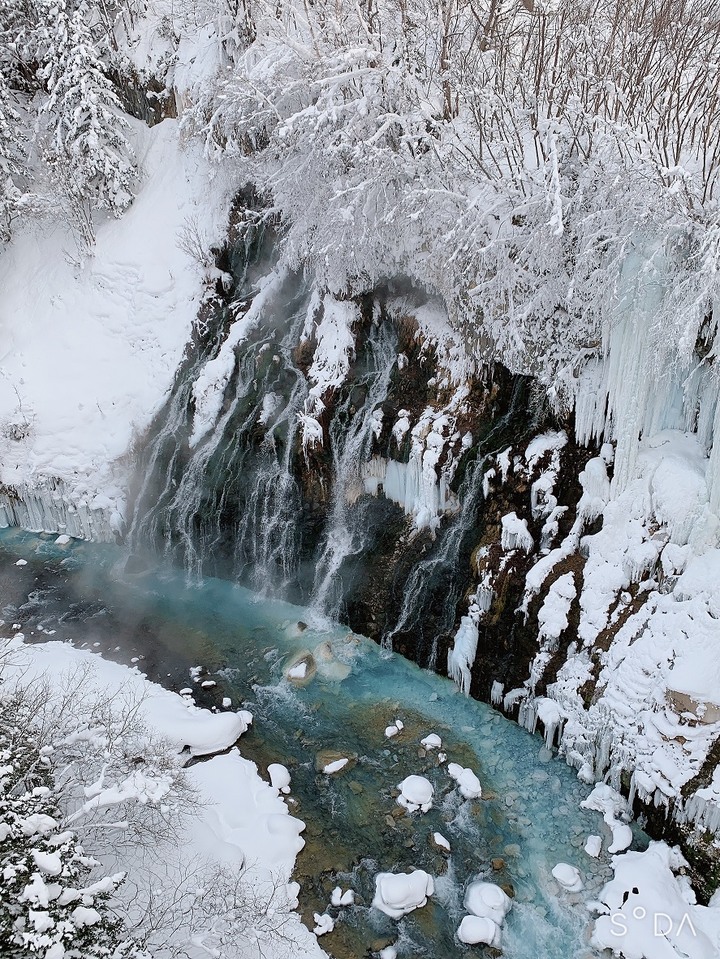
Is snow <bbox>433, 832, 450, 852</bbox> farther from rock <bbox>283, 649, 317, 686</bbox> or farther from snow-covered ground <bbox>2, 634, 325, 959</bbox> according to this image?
rock <bbox>283, 649, 317, 686</bbox>

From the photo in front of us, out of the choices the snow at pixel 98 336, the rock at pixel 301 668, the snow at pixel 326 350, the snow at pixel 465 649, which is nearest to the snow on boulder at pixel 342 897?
the rock at pixel 301 668

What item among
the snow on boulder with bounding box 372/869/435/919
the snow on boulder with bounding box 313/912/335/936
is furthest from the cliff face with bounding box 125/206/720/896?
the snow on boulder with bounding box 313/912/335/936

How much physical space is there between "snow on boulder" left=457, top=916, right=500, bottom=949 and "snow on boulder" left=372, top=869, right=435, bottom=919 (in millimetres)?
488

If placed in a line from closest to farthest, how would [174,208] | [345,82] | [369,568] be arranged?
[345,82] → [369,568] → [174,208]

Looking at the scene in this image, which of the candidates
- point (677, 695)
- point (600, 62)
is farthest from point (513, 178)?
point (677, 695)

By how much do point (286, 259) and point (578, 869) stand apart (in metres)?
11.5

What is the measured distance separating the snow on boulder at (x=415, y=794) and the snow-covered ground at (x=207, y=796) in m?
1.36

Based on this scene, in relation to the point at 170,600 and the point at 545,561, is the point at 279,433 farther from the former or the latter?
the point at 545,561

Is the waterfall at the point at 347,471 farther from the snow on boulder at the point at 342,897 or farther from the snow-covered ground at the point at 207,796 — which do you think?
the snow on boulder at the point at 342,897

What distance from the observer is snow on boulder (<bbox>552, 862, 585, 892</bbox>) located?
6816mm

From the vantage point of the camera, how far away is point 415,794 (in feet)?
25.7

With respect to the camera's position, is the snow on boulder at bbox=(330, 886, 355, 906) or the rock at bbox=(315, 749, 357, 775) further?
the rock at bbox=(315, 749, 357, 775)

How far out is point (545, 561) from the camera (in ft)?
28.8

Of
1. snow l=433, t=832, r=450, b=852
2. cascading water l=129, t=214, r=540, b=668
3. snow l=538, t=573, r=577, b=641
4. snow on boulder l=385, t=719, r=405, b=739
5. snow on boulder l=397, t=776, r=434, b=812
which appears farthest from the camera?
cascading water l=129, t=214, r=540, b=668
